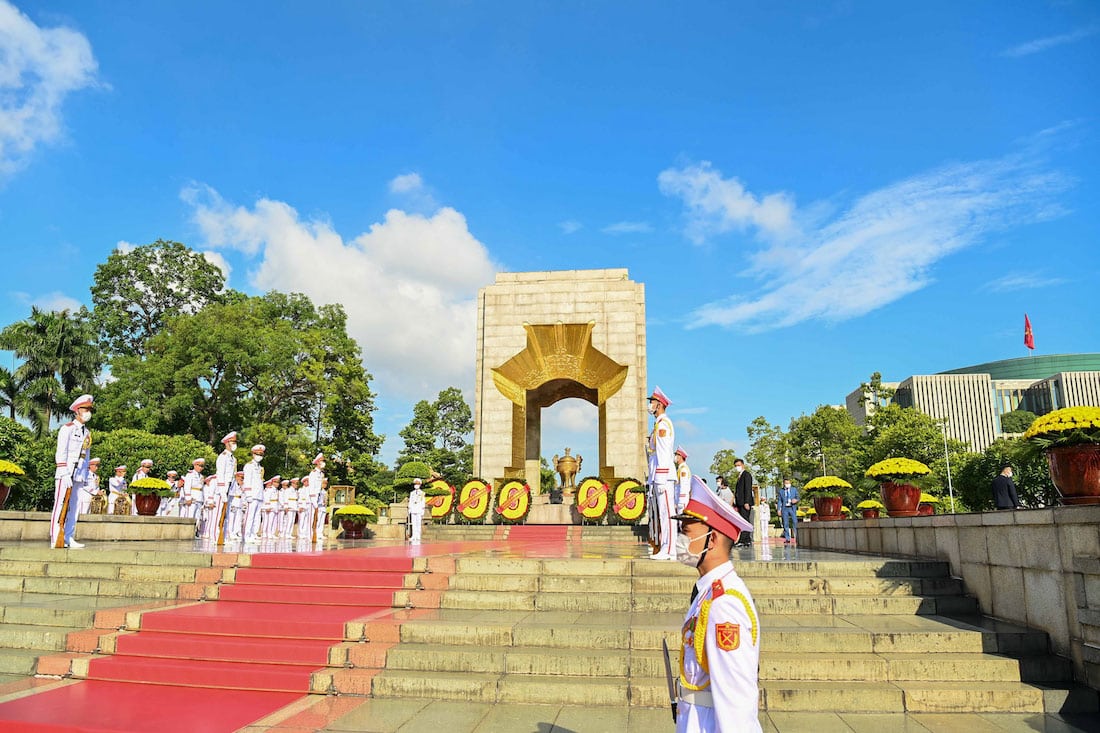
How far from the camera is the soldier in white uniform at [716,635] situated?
2.46 metres

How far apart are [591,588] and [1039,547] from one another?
12.7 feet

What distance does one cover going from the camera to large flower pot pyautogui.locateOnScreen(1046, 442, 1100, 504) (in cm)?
532

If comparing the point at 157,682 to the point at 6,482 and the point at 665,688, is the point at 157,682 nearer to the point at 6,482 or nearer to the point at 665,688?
the point at 665,688

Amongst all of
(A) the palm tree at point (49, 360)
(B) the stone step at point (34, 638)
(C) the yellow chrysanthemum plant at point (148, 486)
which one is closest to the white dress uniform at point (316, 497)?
(C) the yellow chrysanthemum plant at point (148, 486)

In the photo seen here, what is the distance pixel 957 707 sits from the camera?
180 inches

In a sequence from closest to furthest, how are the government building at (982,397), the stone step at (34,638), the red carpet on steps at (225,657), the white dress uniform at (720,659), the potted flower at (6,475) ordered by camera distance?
1. the white dress uniform at (720,659)
2. the red carpet on steps at (225,657)
3. the stone step at (34,638)
4. the potted flower at (6,475)
5. the government building at (982,397)

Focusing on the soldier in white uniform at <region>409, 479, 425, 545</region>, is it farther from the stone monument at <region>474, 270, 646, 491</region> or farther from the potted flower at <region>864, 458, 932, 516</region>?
the potted flower at <region>864, 458, 932, 516</region>

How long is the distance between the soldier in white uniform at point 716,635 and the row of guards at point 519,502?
1781 cm

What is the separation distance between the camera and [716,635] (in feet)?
8.36

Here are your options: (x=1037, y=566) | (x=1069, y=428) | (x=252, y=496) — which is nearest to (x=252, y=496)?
(x=252, y=496)

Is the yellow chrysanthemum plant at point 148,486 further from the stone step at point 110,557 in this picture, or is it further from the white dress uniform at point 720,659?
the white dress uniform at point 720,659

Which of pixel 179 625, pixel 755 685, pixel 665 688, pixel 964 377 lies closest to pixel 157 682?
pixel 179 625

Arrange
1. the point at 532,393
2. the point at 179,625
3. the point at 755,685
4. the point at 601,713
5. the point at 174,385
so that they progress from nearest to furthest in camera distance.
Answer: the point at 755,685 → the point at 601,713 → the point at 179,625 → the point at 532,393 → the point at 174,385

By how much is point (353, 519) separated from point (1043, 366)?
126m
